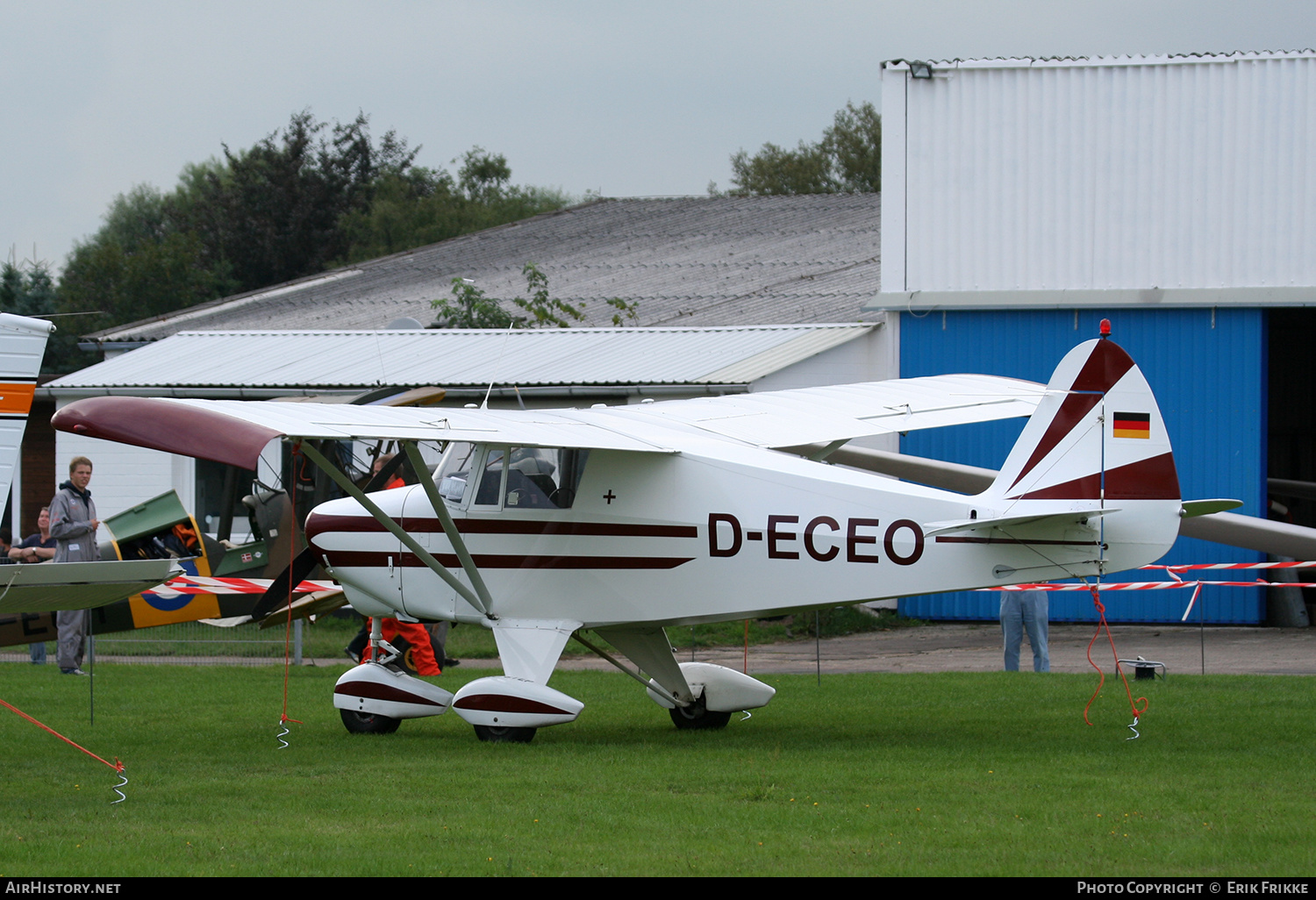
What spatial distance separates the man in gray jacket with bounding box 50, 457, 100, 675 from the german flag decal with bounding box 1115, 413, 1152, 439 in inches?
409

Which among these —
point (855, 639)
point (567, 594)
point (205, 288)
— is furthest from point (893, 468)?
point (205, 288)

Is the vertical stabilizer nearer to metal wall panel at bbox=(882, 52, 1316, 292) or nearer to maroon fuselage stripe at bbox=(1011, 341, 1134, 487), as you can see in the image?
maroon fuselage stripe at bbox=(1011, 341, 1134, 487)

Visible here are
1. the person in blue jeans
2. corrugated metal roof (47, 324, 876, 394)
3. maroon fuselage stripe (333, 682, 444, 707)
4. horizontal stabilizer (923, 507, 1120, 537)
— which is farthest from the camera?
corrugated metal roof (47, 324, 876, 394)

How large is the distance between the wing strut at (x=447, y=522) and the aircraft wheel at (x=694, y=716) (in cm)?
191

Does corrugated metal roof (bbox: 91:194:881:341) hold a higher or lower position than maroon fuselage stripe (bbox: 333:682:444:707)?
higher

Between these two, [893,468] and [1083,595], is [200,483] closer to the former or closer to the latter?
[893,468]

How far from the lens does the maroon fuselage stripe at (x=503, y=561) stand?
10.6 meters

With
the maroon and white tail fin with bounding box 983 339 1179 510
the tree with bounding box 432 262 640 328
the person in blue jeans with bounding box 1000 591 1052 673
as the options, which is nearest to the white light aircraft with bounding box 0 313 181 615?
the maroon and white tail fin with bounding box 983 339 1179 510

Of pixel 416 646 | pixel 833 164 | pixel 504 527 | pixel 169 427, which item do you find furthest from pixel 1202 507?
pixel 833 164

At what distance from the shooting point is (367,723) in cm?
1146

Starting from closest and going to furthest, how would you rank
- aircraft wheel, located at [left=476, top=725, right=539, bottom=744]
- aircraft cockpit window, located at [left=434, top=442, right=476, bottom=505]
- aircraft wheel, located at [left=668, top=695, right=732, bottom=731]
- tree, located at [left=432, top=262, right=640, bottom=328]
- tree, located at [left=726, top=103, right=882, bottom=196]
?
aircraft wheel, located at [left=476, top=725, right=539, bottom=744] → aircraft cockpit window, located at [left=434, top=442, right=476, bottom=505] → aircraft wheel, located at [left=668, top=695, right=732, bottom=731] → tree, located at [left=432, top=262, right=640, bottom=328] → tree, located at [left=726, top=103, right=882, bottom=196]

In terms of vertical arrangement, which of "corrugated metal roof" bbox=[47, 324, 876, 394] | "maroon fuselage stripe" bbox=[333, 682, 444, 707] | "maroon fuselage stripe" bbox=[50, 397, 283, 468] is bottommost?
"maroon fuselage stripe" bbox=[333, 682, 444, 707]

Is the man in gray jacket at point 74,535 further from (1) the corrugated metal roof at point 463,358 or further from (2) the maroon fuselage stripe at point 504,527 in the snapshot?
(1) the corrugated metal roof at point 463,358

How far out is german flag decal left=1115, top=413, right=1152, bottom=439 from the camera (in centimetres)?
977
